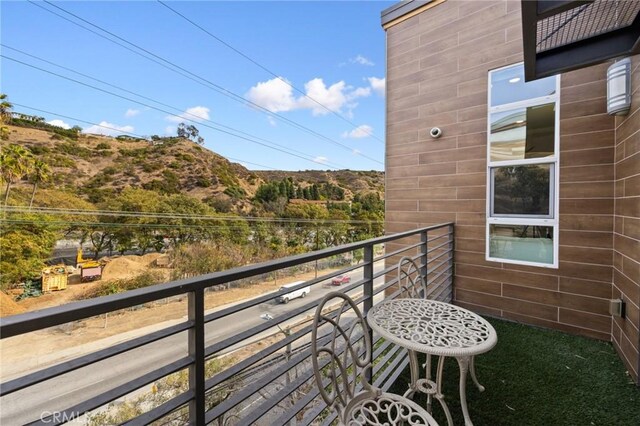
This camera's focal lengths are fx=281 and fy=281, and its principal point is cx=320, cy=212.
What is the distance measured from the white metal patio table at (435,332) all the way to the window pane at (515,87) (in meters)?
2.46

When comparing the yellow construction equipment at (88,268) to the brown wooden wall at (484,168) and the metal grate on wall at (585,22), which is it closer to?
the brown wooden wall at (484,168)

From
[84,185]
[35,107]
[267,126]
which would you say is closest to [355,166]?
[267,126]

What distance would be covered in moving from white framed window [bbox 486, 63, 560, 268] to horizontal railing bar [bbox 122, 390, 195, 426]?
10.1 feet

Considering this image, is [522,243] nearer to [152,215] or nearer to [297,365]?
[297,365]

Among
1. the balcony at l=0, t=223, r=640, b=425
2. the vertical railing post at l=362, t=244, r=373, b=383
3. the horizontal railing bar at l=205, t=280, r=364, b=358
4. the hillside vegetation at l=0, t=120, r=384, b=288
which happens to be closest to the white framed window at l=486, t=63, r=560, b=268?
the balcony at l=0, t=223, r=640, b=425

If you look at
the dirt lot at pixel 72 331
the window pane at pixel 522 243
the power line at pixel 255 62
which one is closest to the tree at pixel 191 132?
the power line at pixel 255 62

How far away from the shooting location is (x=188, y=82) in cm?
3306

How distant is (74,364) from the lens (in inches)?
23.0

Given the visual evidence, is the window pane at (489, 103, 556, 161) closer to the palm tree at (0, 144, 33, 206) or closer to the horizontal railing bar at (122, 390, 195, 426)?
the horizontal railing bar at (122, 390, 195, 426)

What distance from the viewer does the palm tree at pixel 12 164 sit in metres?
15.9

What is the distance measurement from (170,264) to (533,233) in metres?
23.2

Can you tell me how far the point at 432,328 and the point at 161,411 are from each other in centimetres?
111

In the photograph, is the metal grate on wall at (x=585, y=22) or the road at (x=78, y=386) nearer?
the metal grate on wall at (x=585, y=22)

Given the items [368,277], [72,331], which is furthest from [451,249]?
[72,331]
